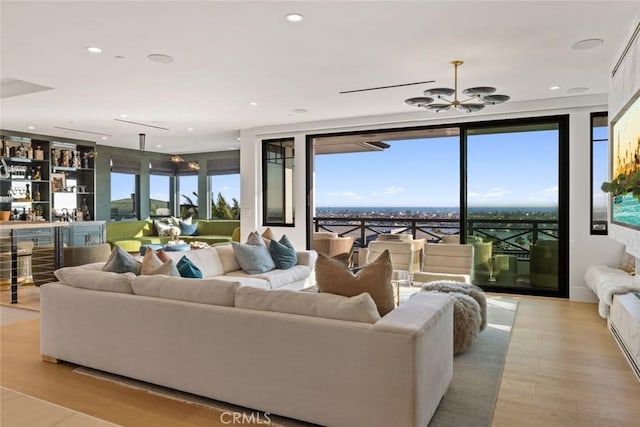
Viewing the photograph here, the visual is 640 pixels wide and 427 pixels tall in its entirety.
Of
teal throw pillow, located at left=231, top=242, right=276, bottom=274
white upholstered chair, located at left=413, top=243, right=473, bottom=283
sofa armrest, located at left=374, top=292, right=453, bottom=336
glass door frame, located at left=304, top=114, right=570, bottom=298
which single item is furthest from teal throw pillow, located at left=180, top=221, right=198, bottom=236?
sofa armrest, located at left=374, top=292, right=453, bottom=336

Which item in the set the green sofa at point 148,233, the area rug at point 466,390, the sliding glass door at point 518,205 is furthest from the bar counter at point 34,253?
the sliding glass door at point 518,205

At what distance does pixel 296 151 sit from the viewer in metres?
7.80

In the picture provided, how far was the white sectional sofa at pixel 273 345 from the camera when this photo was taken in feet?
6.95

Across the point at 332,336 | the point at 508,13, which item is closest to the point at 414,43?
the point at 508,13

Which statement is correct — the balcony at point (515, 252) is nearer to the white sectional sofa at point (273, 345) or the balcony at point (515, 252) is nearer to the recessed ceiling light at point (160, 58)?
the white sectional sofa at point (273, 345)

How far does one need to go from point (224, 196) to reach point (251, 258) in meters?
6.47

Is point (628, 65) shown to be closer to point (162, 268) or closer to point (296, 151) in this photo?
point (162, 268)

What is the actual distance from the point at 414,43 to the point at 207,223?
7357 mm

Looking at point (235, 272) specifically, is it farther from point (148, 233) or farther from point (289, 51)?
point (148, 233)

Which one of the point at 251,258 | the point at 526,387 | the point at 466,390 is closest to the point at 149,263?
the point at 251,258

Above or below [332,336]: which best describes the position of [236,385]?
below

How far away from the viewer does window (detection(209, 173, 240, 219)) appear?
36.5 feet

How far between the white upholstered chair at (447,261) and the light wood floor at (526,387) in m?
1.49

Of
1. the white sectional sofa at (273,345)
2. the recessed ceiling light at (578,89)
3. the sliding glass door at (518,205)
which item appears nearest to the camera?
the white sectional sofa at (273,345)
